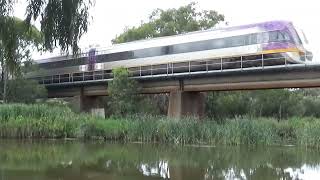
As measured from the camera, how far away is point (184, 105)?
39062 mm

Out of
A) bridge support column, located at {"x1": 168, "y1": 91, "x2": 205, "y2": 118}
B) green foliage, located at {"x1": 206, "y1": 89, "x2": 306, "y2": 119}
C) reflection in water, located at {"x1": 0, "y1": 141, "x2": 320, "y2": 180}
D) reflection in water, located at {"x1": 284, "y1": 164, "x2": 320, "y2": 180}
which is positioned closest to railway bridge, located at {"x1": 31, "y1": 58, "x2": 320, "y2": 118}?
bridge support column, located at {"x1": 168, "y1": 91, "x2": 205, "y2": 118}

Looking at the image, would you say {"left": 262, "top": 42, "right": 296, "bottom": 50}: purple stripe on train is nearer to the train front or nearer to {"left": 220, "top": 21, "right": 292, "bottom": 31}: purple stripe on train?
the train front

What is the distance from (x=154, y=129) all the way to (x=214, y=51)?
37.6 feet

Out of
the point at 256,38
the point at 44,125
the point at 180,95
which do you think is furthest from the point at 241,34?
the point at 44,125

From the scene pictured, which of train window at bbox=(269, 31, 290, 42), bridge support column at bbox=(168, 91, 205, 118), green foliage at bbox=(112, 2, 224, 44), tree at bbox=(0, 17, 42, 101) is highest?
green foliage at bbox=(112, 2, 224, 44)

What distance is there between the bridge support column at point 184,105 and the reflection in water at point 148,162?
1406cm

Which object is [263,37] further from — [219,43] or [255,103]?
[255,103]

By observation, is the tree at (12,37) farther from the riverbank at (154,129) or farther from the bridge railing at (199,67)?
the bridge railing at (199,67)

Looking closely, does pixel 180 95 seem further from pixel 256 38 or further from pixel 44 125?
pixel 44 125

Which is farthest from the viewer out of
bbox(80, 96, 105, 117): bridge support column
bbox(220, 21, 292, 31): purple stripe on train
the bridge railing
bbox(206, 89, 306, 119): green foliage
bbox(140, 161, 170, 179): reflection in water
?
bbox(206, 89, 306, 119): green foliage

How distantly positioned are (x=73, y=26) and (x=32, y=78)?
158ft

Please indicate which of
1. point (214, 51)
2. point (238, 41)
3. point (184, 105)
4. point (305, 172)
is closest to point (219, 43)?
point (214, 51)

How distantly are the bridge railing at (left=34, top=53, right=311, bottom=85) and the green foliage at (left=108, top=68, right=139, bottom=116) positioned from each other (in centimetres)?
112

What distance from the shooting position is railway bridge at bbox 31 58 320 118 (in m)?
31.4
